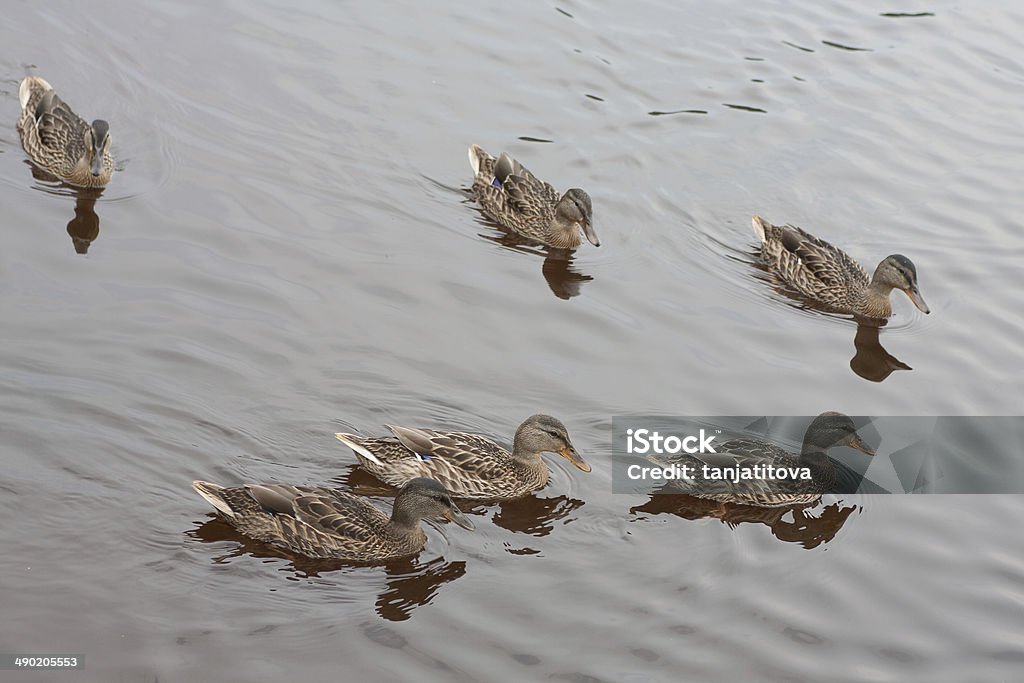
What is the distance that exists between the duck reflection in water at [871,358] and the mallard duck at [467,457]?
3.16m

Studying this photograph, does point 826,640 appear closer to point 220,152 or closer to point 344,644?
point 344,644

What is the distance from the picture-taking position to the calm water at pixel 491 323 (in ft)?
24.8

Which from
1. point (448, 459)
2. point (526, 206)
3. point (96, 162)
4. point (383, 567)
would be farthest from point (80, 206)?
point (383, 567)

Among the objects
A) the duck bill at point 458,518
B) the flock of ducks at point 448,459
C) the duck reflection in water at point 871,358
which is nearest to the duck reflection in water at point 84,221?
the flock of ducks at point 448,459

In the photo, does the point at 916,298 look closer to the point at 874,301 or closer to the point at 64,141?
the point at 874,301

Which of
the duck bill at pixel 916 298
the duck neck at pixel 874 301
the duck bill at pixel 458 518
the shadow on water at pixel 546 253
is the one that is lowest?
the duck bill at pixel 458 518

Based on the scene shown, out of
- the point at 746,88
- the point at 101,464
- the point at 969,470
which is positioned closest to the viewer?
the point at 101,464

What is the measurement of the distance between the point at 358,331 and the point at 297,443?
159cm

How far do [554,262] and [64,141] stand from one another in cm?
463

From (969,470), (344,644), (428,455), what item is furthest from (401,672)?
(969,470)

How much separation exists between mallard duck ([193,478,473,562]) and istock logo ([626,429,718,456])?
1771 mm

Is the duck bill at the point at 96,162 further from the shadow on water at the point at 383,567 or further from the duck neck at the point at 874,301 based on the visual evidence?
the duck neck at the point at 874,301

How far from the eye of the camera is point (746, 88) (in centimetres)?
1559
